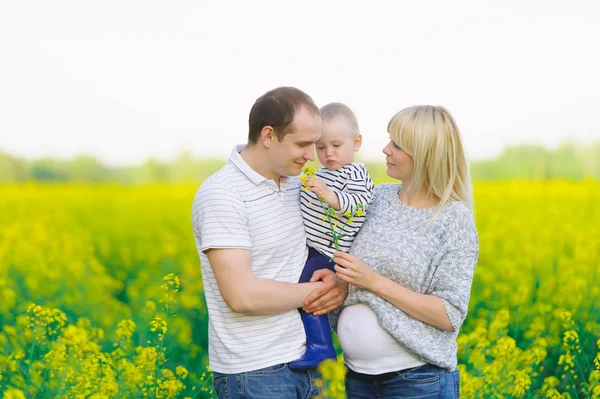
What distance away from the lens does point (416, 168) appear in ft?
11.2

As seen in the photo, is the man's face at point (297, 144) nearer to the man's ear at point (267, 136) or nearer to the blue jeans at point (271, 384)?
the man's ear at point (267, 136)

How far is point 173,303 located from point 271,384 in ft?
6.59

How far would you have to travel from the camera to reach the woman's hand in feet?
10.7

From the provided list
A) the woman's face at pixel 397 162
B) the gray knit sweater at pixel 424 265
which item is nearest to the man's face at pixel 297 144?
the woman's face at pixel 397 162

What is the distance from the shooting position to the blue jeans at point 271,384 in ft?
10.8

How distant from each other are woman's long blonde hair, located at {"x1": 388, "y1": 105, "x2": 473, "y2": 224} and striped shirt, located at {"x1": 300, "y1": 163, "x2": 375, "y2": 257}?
0.24 m

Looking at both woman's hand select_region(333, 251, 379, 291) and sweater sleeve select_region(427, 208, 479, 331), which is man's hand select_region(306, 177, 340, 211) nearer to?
woman's hand select_region(333, 251, 379, 291)

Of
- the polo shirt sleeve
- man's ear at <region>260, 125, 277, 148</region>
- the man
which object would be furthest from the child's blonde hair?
the polo shirt sleeve

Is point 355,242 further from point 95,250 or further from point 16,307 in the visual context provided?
point 95,250

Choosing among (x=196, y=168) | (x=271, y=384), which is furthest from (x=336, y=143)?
(x=196, y=168)

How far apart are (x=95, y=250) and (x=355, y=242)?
836 centimetres

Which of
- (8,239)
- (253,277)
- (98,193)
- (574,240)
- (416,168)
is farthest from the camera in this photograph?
(98,193)

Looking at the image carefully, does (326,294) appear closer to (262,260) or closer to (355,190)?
(262,260)

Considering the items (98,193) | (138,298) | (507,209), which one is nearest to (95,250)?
(138,298)
